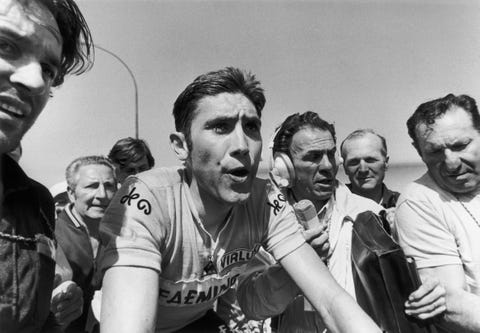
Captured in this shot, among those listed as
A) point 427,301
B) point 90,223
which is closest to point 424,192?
point 427,301

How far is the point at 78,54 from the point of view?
2180mm

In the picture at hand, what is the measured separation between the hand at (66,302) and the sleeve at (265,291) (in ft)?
2.80

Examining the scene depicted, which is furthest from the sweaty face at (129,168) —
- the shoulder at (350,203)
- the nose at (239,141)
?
the nose at (239,141)

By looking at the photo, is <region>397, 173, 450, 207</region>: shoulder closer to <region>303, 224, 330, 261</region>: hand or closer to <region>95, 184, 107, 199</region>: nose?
<region>303, 224, 330, 261</region>: hand

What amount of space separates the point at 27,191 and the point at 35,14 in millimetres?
583

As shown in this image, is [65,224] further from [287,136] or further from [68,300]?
[287,136]

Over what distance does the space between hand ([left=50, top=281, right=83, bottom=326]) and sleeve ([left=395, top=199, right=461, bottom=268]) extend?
5.68ft

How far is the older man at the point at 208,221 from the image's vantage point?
2.22 m

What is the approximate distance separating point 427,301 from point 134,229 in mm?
1251

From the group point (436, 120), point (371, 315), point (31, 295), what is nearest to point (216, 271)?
point (371, 315)

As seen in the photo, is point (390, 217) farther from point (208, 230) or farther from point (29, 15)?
point (29, 15)

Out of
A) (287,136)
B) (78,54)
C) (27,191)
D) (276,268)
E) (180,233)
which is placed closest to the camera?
(27,191)

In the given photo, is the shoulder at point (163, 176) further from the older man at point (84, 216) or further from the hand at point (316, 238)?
the older man at point (84, 216)

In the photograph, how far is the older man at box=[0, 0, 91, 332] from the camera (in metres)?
1.71
